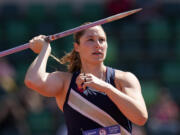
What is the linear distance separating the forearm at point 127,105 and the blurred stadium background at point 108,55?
4420 millimetres

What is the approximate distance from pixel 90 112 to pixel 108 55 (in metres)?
6.51

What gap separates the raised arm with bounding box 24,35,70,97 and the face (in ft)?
0.76

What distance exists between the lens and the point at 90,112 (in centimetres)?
444

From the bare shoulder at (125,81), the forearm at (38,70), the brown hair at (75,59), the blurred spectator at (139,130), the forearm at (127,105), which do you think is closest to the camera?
the forearm at (127,105)

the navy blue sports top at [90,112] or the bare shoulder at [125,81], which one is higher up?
the bare shoulder at [125,81]

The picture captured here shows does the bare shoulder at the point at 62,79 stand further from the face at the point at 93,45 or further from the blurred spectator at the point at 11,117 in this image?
the blurred spectator at the point at 11,117

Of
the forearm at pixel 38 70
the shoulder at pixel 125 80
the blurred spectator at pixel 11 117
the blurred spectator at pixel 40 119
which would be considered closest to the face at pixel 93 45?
the shoulder at pixel 125 80

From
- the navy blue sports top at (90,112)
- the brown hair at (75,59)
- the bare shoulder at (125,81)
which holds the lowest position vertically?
the navy blue sports top at (90,112)

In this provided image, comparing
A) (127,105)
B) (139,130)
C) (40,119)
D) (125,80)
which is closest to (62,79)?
(125,80)

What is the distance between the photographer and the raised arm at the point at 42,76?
14.4 ft

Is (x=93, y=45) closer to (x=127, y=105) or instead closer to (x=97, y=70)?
(x=97, y=70)

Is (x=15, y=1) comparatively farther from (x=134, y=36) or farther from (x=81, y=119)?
(x=81, y=119)

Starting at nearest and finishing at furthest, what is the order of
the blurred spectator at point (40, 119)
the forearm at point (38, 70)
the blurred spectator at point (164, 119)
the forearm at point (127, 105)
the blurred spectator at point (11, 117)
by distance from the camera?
the forearm at point (127, 105)
the forearm at point (38, 70)
the blurred spectator at point (11, 117)
the blurred spectator at point (164, 119)
the blurred spectator at point (40, 119)

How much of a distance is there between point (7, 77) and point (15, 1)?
10.2 ft
